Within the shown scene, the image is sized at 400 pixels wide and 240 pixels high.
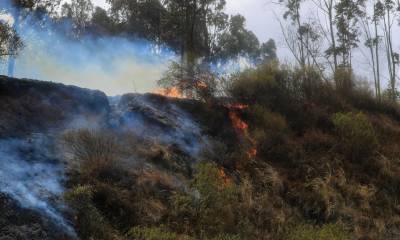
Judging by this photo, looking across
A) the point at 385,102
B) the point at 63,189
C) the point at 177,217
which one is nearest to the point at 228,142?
the point at 177,217

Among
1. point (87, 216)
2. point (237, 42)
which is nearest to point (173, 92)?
point (87, 216)

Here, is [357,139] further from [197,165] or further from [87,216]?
[87,216]

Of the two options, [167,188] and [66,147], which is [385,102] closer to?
[167,188]

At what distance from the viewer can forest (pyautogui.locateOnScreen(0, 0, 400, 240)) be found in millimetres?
8523

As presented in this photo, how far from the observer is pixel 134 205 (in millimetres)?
8891

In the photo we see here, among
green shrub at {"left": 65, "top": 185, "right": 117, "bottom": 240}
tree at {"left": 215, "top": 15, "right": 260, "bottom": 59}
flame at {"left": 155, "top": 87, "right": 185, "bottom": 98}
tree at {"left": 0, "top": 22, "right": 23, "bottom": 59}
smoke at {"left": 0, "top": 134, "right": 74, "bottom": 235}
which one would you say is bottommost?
green shrub at {"left": 65, "top": 185, "right": 117, "bottom": 240}

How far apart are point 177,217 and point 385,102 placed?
12193mm

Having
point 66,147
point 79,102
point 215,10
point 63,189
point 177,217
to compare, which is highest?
point 215,10

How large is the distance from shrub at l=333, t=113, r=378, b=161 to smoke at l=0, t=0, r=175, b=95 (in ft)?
38.5

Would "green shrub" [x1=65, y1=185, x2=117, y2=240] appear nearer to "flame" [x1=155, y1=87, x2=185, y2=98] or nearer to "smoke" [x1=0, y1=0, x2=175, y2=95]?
"flame" [x1=155, y1=87, x2=185, y2=98]

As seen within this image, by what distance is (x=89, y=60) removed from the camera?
2834 cm

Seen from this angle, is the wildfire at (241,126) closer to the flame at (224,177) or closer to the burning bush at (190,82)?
the burning bush at (190,82)

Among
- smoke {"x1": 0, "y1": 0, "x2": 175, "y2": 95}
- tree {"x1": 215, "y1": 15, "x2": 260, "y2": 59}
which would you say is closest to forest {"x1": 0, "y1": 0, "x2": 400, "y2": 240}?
smoke {"x1": 0, "y1": 0, "x2": 175, "y2": 95}

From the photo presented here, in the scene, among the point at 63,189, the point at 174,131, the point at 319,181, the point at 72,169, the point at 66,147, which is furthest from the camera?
the point at 174,131
